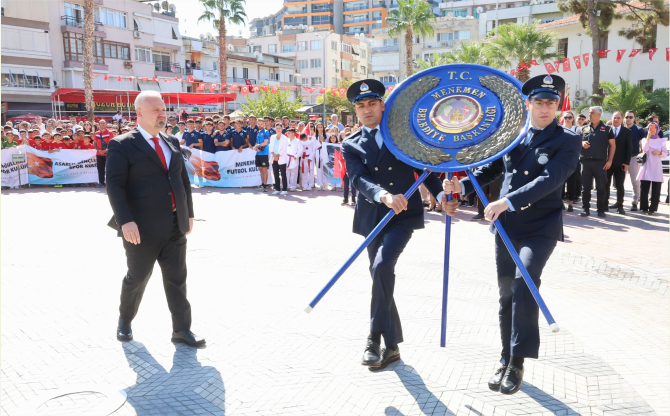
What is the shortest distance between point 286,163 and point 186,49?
51.6 metres

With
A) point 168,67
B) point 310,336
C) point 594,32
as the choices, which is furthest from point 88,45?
point 168,67

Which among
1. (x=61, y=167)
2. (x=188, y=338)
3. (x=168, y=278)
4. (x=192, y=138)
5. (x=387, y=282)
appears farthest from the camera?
(x=61, y=167)

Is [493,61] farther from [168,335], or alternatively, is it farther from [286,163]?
[168,335]

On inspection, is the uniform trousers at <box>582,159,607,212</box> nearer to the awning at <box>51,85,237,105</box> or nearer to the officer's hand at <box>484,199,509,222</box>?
the officer's hand at <box>484,199,509,222</box>

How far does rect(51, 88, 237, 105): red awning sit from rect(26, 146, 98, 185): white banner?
581 inches

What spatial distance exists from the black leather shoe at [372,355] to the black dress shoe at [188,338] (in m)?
1.39

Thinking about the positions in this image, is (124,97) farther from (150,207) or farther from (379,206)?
(379,206)

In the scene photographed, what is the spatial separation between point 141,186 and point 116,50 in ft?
176

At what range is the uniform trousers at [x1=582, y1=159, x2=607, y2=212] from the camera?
443 inches

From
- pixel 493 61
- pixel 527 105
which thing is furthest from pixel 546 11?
pixel 527 105

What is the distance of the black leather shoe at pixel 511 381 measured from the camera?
3.68 meters

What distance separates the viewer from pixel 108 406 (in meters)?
3.57

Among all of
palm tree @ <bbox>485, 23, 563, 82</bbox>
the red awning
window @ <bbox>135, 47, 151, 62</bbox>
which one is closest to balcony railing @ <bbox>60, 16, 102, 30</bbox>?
window @ <bbox>135, 47, 151, 62</bbox>

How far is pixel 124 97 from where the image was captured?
36.6 metres
